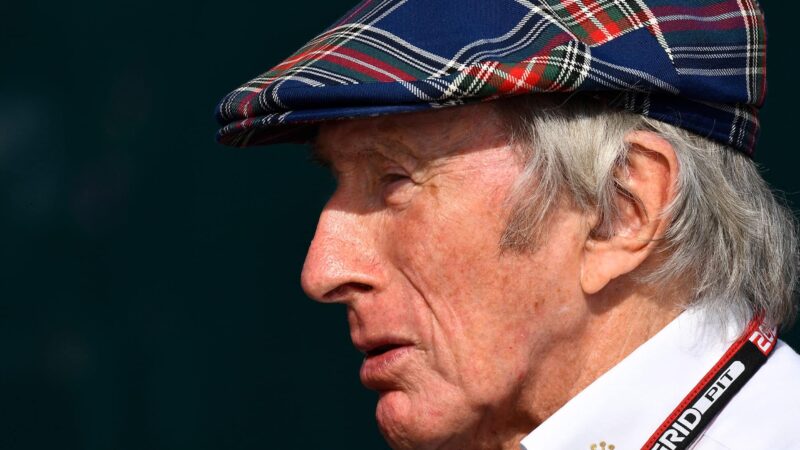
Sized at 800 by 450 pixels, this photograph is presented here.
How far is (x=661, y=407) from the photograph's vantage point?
1.95 m

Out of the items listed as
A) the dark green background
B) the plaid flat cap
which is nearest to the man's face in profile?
the plaid flat cap

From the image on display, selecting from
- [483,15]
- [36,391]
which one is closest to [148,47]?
[36,391]

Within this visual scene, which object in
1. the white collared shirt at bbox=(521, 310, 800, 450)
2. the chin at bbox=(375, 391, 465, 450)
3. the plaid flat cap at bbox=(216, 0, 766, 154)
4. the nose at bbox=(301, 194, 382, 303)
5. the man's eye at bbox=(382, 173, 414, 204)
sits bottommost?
the chin at bbox=(375, 391, 465, 450)

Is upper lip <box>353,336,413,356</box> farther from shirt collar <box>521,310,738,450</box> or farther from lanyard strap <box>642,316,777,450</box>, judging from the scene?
lanyard strap <box>642,316,777,450</box>

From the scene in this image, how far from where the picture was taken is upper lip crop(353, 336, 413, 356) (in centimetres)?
203

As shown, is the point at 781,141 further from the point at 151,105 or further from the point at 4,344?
the point at 4,344

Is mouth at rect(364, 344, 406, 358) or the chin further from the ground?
mouth at rect(364, 344, 406, 358)

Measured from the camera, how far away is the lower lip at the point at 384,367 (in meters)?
2.04

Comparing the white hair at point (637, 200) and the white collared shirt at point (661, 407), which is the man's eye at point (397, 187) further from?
the white collared shirt at point (661, 407)

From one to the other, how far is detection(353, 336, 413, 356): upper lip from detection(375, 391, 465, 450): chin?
0.08m

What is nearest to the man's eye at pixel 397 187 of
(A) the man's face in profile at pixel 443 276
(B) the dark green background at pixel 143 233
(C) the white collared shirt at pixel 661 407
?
(A) the man's face in profile at pixel 443 276

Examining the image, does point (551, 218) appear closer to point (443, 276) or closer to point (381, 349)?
point (443, 276)

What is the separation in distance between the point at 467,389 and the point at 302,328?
1152mm

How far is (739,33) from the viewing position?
1.98 meters
